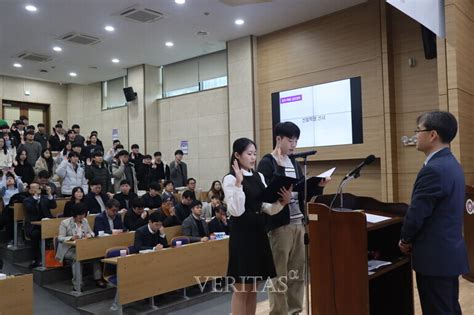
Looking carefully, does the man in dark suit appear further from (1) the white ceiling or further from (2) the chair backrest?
(1) the white ceiling

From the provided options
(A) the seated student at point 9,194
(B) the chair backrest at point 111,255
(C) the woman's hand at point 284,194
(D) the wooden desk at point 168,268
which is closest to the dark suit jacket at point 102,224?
(B) the chair backrest at point 111,255

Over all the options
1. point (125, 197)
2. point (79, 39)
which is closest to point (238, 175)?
point (125, 197)

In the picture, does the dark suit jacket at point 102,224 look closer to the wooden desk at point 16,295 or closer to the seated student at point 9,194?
the seated student at point 9,194

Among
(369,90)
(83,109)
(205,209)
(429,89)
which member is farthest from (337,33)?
(83,109)

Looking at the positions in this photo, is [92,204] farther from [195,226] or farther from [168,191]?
[195,226]

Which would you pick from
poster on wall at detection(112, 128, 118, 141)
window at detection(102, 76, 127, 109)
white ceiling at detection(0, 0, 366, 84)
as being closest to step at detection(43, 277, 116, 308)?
white ceiling at detection(0, 0, 366, 84)

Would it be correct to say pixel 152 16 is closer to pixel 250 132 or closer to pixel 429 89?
pixel 250 132

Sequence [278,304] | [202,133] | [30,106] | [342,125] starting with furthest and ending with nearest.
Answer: [30,106] → [202,133] → [342,125] → [278,304]

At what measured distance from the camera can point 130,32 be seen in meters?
8.12

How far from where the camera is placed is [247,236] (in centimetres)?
233

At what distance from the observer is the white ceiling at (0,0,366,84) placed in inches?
271

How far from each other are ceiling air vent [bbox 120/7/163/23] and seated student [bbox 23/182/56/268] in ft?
10.7

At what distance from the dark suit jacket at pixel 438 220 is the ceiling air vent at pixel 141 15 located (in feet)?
20.3

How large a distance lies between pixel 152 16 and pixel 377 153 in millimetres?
4464
